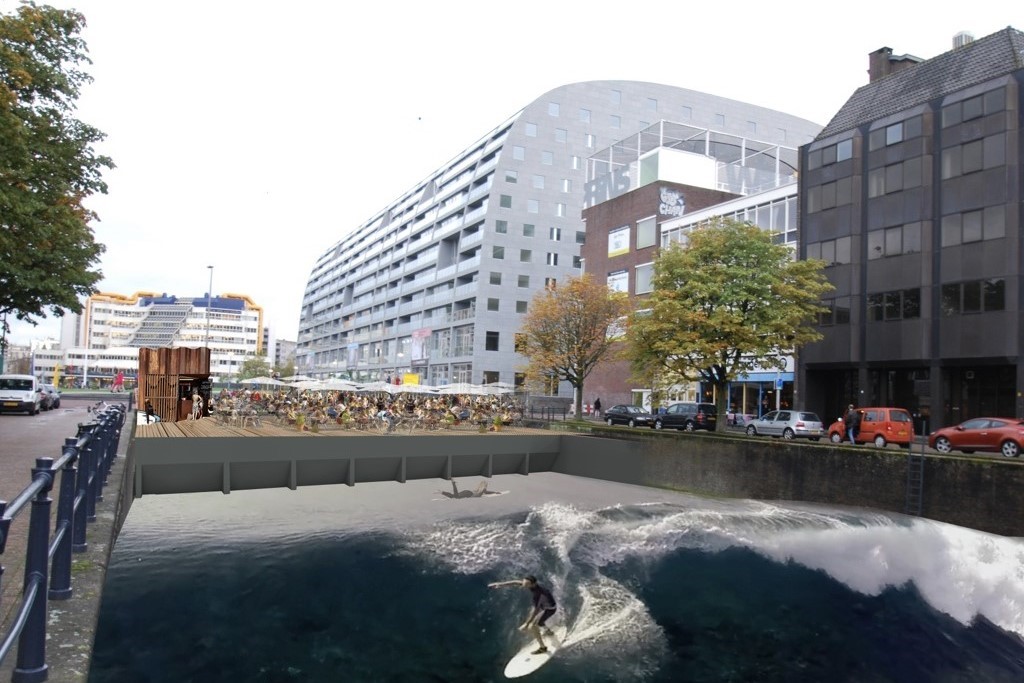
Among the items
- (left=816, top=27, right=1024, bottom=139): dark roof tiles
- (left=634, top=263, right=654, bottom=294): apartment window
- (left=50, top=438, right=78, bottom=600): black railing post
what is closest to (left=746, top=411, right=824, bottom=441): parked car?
(left=816, top=27, right=1024, bottom=139): dark roof tiles

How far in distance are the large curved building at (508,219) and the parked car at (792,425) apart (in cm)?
4255

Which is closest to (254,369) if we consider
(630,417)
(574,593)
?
(630,417)

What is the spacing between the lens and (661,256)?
3500cm

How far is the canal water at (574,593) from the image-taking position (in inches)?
610

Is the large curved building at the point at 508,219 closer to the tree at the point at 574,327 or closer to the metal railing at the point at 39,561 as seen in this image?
the tree at the point at 574,327

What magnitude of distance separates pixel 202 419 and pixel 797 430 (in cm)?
2614

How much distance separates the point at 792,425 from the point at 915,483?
1174cm

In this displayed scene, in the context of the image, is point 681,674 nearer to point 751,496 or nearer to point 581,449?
point 751,496

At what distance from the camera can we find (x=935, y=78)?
121 ft

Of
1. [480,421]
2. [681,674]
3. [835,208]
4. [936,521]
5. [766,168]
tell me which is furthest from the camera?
[766,168]

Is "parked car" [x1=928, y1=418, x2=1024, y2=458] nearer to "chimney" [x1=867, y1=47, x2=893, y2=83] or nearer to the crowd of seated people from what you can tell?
the crowd of seated people

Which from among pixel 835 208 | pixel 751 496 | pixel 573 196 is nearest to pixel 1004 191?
pixel 835 208

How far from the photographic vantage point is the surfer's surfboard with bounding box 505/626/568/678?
50.4 feet

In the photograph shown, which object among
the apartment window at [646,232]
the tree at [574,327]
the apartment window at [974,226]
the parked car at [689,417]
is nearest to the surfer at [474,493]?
the parked car at [689,417]
